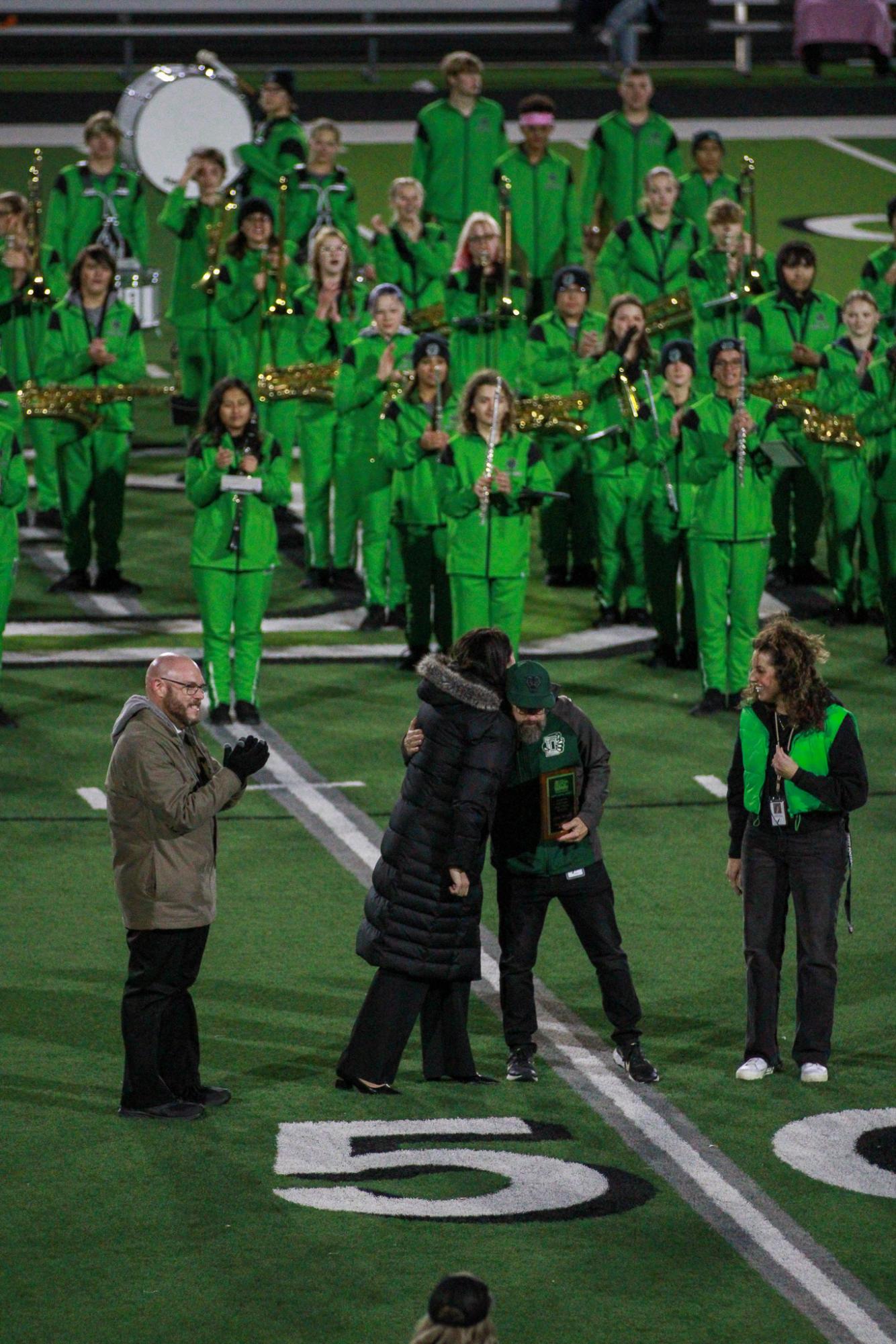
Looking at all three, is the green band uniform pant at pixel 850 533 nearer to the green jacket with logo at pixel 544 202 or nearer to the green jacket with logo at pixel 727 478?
the green jacket with logo at pixel 727 478

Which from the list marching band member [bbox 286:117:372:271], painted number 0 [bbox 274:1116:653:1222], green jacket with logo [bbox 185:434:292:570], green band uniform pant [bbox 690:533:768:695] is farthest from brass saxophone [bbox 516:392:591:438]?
painted number 0 [bbox 274:1116:653:1222]

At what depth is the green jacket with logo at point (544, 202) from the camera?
20500 mm

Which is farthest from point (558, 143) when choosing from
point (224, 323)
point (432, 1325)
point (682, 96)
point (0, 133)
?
point (432, 1325)

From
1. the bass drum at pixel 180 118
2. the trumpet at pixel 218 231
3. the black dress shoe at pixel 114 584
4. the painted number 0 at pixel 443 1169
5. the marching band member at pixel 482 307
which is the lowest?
the painted number 0 at pixel 443 1169

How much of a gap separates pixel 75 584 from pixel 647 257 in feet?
16.3

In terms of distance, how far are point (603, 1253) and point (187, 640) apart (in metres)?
8.45

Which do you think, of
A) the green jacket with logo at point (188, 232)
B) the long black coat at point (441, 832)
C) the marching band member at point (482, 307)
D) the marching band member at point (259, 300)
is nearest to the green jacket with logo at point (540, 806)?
the long black coat at point (441, 832)

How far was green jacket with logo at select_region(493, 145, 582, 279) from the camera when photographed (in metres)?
20.5

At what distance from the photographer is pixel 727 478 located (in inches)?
556

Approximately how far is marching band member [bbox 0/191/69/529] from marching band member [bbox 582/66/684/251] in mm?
4850

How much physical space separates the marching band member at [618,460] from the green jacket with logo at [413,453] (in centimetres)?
114

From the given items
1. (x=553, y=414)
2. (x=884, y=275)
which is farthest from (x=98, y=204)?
(x=884, y=275)

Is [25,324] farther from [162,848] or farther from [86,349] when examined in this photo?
[162,848]

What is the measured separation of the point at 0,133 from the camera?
32.9 m
